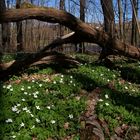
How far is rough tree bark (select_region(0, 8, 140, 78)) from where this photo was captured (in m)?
8.61

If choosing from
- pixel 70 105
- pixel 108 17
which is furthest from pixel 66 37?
pixel 108 17

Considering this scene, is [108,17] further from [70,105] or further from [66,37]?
[70,105]

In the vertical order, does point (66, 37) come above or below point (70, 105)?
above

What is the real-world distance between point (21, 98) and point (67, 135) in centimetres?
145

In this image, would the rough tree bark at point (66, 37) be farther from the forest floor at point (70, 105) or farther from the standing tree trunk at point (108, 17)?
the standing tree trunk at point (108, 17)

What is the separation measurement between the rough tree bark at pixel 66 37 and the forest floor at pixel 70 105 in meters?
0.31

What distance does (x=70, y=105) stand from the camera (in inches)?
290

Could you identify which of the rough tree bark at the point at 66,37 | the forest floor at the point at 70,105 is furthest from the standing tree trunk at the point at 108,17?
the forest floor at the point at 70,105

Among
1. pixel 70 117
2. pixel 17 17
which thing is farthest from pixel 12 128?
pixel 17 17

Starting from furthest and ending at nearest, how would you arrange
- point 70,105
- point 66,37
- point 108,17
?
point 108,17
point 66,37
point 70,105

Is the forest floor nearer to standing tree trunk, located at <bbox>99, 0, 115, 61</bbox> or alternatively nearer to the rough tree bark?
the rough tree bark

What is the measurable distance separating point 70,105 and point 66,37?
3.00 meters

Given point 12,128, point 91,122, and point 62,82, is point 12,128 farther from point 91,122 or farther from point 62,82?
point 62,82

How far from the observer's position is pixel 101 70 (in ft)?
32.1
